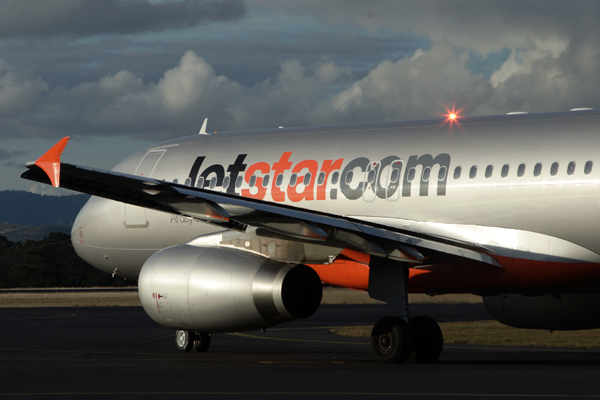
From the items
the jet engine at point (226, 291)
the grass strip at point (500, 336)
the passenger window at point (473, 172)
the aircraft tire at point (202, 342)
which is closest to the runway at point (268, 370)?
the aircraft tire at point (202, 342)

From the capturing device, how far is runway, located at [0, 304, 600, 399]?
461 inches

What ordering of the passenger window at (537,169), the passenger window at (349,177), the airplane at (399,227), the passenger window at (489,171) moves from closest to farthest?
the airplane at (399,227) → the passenger window at (537,169) → the passenger window at (489,171) → the passenger window at (349,177)

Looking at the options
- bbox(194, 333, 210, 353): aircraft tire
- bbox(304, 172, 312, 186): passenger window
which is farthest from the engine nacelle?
bbox(194, 333, 210, 353): aircraft tire

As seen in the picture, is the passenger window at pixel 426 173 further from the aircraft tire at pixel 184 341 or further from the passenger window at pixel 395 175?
the aircraft tire at pixel 184 341

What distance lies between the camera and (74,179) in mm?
14188

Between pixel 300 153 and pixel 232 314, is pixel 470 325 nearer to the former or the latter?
pixel 300 153

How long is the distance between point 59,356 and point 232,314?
521 cm

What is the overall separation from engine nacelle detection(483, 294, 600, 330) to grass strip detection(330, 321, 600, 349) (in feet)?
12.6

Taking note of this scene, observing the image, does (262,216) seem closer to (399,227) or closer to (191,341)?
(399,227)

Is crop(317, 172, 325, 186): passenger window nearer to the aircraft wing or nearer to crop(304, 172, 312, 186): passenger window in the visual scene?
crop(304, 172, 312, 186): passenger window

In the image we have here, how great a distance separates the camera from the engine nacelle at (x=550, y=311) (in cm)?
1795

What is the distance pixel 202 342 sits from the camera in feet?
64.6

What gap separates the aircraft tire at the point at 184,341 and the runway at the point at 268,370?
1.20ft

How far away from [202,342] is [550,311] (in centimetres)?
778
